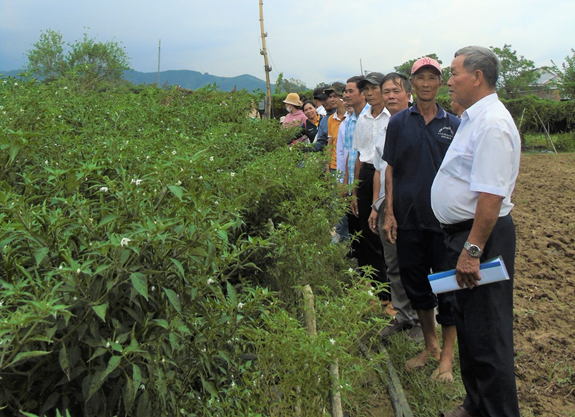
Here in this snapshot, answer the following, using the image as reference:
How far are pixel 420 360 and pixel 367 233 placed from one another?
167cm

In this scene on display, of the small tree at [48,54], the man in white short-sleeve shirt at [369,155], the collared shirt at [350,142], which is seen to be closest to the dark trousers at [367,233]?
the man in white short-sleeve shirt at [369,155]

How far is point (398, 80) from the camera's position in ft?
15.1

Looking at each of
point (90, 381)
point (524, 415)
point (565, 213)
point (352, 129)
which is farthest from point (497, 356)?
point (565, 213)

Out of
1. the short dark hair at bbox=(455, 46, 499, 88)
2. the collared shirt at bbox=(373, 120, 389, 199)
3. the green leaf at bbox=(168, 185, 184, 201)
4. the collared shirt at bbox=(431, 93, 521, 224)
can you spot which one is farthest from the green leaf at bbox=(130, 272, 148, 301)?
the collared shirt at bbox=(373, 120, 389, 199)

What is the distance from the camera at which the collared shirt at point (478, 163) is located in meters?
2.73

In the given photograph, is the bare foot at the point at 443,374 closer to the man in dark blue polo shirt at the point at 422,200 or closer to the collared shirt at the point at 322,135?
the man in dark blue polo shirt at the point at 422,200

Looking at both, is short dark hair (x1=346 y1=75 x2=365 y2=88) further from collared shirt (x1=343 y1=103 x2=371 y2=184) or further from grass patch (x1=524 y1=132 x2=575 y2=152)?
grass patch (x1=524 y1=132 x2=575 y2=152)

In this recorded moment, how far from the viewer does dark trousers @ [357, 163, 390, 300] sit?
5152mm

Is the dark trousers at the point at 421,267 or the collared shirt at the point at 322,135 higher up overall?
the collared shirt at the point at 322,135

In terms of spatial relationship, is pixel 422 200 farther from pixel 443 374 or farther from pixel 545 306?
pixel 545 306

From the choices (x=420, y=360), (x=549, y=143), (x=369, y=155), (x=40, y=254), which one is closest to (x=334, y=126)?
(x=369, y=155)

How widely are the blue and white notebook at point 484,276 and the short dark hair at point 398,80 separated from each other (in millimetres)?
2124

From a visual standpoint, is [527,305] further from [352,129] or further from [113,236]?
[113,236]

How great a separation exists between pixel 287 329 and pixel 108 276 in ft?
2.87
